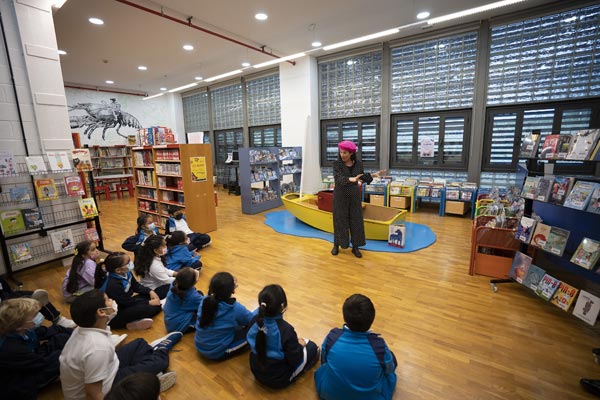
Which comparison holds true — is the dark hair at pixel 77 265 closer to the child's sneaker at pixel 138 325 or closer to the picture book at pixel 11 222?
the child's sneaker at pixel 138 325

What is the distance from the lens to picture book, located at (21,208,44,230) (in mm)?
3441

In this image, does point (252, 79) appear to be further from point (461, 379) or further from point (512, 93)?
point (461, 379)

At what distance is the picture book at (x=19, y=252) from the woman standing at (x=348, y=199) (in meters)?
3.96

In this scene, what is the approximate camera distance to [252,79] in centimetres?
933

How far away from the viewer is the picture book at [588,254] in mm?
2008

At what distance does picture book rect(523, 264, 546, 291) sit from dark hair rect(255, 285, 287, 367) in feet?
8.04

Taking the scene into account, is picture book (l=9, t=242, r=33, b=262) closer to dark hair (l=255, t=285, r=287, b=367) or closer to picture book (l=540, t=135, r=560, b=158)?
dark hair (l=255, t=285, r=287, b=367)

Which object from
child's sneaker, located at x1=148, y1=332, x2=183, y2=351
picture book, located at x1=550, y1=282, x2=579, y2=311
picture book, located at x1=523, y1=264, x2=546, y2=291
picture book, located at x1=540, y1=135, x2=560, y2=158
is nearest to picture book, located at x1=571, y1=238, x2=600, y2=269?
picture book, located at x1=550, y1=282, x2=579, y2=311

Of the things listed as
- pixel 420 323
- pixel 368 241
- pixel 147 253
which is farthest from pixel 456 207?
pixel 147 253

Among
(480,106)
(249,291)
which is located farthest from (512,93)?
(249,291)

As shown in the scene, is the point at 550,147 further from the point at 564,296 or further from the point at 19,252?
the point at 19,252

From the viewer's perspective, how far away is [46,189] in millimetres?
3500

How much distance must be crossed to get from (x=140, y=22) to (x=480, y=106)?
6.99m

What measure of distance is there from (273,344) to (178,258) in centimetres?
207
